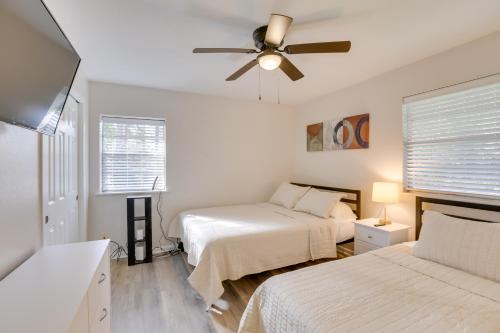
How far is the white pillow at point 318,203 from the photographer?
3.01m

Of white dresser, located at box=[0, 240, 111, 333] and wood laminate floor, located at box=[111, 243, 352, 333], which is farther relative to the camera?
wood laminate floor, located at box=[111, 243, 352, 333]

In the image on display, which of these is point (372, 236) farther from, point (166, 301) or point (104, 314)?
point (104, 314)

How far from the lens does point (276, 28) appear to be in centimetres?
159

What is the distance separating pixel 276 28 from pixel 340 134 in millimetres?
2232

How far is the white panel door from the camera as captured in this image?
1777 mm

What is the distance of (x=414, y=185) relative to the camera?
2559 mm

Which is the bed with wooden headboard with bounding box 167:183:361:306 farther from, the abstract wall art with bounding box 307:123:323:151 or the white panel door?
the white panel door

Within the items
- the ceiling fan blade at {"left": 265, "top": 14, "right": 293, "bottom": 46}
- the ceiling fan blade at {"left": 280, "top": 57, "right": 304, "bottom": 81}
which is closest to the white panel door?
the ceiling fan blade at {"left": 265, "top": 14, "right": 293, "bottom": 46}

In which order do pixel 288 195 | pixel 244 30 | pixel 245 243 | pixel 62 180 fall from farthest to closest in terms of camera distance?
pixel 288 195 → pixel 245 243 → pixel 62 180 → pixel 244 30

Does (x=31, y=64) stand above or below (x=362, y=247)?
above

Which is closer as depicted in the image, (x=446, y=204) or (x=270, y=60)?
(x=270, y=60)

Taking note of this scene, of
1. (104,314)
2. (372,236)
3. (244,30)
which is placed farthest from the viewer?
(372,236)

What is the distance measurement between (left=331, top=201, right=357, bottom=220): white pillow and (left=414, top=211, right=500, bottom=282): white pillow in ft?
3.62

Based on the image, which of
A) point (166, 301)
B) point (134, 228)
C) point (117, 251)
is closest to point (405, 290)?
point (166, 301)
